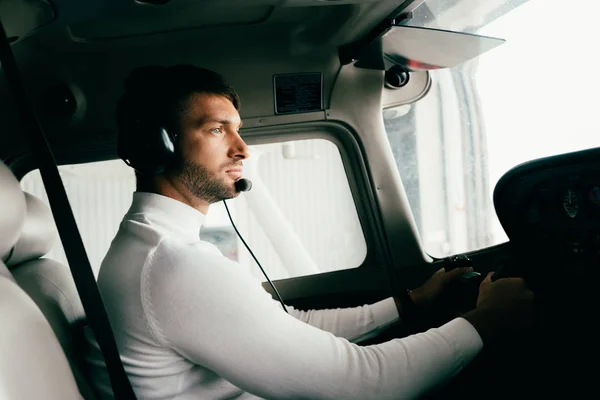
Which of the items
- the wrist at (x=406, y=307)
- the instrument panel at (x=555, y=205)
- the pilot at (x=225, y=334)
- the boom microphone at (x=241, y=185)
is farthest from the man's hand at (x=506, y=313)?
the boom microphone at (x=241, y=185)

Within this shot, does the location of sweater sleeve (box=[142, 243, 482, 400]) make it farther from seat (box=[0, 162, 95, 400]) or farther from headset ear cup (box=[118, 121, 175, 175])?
headset ear cup (box=[118, 121, 175, 175])

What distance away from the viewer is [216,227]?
195cm

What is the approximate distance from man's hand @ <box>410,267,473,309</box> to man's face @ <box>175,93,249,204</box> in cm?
59

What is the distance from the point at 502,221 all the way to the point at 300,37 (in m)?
0.93

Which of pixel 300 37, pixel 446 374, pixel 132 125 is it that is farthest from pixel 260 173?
pixel 446 374

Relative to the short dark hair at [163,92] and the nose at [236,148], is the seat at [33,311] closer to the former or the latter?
the short dark hair at [163,92]

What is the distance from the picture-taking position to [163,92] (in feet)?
4.49

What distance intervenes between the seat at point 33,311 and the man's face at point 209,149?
1.23 ft

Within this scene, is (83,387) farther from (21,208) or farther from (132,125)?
(132,125)

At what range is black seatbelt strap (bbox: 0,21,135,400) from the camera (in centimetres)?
93

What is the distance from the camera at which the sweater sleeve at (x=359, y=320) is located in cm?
155

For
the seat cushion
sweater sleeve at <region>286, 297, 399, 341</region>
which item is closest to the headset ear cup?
the seat cushion

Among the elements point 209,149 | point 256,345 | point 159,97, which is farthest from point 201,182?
point 256,345

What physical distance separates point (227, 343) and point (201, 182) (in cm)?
53
